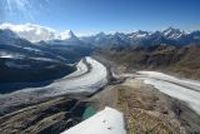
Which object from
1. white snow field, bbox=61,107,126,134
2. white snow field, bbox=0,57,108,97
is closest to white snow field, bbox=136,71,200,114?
white snow field, bbox=0,57,108,97

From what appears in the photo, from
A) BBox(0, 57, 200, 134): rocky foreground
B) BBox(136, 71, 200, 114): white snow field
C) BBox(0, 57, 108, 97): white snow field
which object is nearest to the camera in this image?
BBox(0, 57, 200, 134): rocky foreground

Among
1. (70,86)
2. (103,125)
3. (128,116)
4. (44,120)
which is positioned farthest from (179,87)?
(103,125)

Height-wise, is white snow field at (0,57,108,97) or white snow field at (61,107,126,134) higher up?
white snow field at (0,57,108,97)

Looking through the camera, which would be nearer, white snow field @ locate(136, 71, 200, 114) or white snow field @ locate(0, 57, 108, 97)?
white snow field @ locate(136, 71, 200, 114)

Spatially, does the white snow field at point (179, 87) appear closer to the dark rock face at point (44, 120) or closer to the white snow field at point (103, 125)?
the white snow field at point (103, 125)

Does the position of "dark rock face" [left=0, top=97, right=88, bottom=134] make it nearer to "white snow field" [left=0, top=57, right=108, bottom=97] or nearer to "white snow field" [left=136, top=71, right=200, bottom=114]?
"white snow field" [left=0, top=57, right=108, bottom=97]

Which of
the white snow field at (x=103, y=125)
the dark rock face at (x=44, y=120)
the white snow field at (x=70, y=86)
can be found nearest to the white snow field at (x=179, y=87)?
the white snow field at (x=70, y=86)

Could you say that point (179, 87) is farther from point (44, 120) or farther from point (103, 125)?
point (103, 125)
